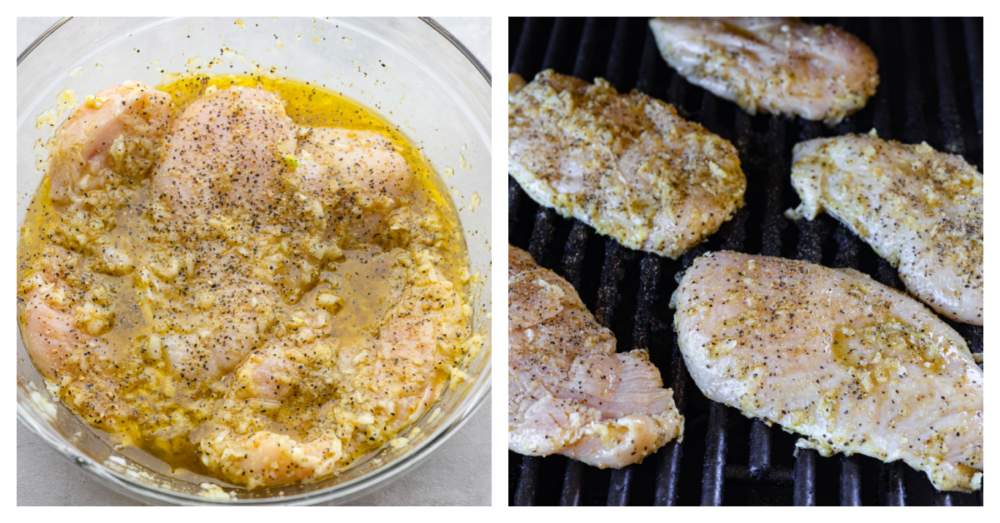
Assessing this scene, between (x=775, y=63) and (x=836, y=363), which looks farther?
(x=775, y=63)

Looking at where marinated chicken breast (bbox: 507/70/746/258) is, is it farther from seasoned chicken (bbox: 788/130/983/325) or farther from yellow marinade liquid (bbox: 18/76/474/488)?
yellow marinade liquid (bbox: 18/76/474/488)

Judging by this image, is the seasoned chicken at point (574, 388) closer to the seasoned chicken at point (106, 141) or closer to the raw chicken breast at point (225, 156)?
the raw chicken breast at point (225, 156)

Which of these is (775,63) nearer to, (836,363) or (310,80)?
(836,363)

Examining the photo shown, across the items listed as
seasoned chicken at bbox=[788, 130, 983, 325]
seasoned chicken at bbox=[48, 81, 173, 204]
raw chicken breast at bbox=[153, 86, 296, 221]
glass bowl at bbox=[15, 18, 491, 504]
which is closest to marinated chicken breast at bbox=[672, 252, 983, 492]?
seasoned chicken at bbox=[788, 130, 983, 325]

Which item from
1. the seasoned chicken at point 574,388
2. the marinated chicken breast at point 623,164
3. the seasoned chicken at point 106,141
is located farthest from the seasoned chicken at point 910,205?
the seasoned chicken at point 106,141

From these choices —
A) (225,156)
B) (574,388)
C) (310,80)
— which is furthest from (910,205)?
(225,156)

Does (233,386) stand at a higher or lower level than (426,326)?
lower

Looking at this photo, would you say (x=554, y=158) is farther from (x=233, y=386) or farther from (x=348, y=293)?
(x=233, y=386)

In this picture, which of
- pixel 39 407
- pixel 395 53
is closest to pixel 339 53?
pixel 395 53
